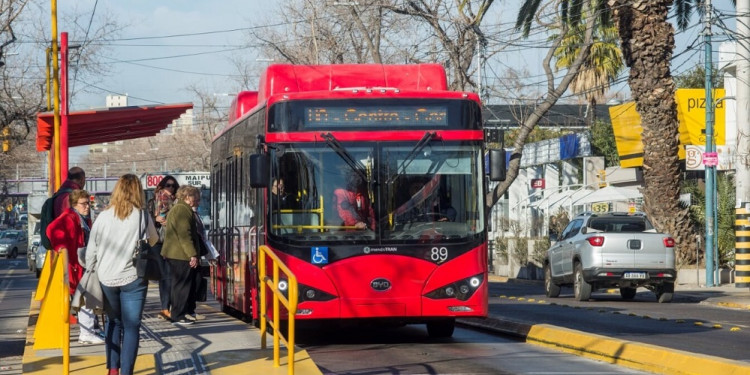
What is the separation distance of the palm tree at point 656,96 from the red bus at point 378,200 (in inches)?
657

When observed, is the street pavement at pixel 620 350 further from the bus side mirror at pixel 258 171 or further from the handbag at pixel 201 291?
the handbag at pixel 201 291

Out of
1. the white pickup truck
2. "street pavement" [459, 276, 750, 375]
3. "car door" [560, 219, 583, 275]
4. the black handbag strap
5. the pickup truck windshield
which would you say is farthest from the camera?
"car door" [560, 219, 583, 275]

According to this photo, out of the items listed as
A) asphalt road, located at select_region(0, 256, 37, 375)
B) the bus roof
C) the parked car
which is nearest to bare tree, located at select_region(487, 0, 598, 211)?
asphalt road, located at select_region(0, 256, 37, 375)

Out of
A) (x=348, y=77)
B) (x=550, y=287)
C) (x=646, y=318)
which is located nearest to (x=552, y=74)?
(x=550, y=287)

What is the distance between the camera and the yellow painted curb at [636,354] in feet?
35.9

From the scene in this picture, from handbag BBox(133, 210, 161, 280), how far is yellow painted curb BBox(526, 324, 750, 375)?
16.0ft

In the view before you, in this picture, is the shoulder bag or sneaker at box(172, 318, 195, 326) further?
sneaker at box(172, 318, 195, 326)

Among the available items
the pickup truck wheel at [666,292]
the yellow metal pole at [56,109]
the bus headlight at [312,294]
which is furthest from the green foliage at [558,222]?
the bus headlight at [312,294]

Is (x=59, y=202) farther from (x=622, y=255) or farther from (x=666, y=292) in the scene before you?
(x=666, y=292)

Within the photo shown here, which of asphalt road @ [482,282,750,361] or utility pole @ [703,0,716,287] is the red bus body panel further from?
utility pole @ [703,0,716,287]

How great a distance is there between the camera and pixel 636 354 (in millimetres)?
12266

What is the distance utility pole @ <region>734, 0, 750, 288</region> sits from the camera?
2841 centimetres

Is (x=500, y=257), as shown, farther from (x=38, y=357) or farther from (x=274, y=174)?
(x=38, y=357)

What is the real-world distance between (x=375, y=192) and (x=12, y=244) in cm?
6440
